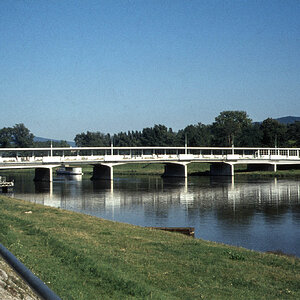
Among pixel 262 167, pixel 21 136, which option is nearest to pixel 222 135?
pixel 262 167

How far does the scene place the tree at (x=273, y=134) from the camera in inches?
5089

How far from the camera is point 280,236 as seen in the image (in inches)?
1009

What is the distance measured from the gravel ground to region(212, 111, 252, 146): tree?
136347mm

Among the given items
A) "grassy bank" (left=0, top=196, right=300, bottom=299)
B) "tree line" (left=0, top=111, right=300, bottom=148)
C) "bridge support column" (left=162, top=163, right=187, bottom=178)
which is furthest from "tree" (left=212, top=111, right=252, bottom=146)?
"grassy bank" (left=0, top=196, right=300, bottom=299)

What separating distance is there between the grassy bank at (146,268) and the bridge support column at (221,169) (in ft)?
257

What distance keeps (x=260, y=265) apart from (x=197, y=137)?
127299 millimetres

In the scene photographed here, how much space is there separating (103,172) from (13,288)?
82168 mm

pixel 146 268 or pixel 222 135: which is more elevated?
pixel 222 135

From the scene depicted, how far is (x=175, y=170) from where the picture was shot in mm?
96188

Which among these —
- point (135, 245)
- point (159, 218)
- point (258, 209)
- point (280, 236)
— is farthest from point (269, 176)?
point (135, 245)

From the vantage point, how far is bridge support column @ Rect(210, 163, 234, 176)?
9520 centimetres

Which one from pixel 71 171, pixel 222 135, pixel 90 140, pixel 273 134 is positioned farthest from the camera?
pixel 90 140

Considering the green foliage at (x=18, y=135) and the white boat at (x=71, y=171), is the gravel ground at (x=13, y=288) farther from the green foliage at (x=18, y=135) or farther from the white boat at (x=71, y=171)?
the green foliage at (x=18, y=135)

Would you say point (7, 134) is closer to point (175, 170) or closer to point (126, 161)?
point (175, 170)
